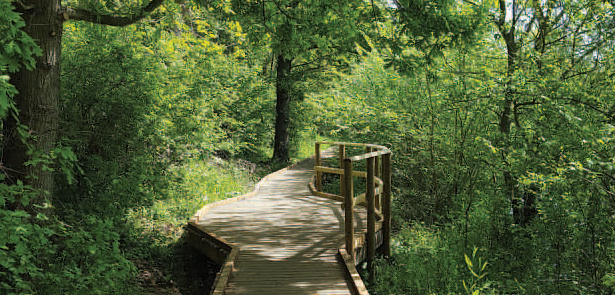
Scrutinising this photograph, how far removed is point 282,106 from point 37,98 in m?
13.6

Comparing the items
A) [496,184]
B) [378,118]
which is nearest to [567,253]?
[496,184]

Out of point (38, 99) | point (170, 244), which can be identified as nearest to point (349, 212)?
point (170, 244)

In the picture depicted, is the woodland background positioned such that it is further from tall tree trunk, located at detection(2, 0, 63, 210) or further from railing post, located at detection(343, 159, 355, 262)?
railing post, located at detection(343, 159, 355, 262)

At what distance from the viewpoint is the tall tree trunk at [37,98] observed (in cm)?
502

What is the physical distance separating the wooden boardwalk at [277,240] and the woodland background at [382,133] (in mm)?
902

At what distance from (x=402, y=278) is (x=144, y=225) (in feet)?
16.0

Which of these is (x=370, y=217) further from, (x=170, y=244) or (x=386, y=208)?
(x=170, y=244)

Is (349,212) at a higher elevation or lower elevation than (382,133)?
lower

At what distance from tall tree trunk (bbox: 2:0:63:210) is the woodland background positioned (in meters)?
0.02

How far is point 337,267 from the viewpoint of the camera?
18.2 feet

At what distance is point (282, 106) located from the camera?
1842 cm

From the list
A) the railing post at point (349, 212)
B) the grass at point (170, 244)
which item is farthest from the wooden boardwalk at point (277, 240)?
the grass at point (170, 244)

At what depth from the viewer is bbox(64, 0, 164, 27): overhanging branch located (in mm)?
5375

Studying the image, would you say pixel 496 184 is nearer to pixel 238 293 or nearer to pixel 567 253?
pixel 567 253
